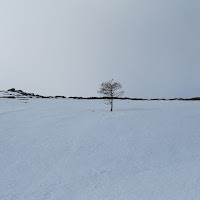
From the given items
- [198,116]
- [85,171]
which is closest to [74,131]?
[85,171]

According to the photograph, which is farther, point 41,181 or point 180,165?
point 180,165

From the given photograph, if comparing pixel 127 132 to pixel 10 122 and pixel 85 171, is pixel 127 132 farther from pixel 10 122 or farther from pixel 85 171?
pixel 10 122

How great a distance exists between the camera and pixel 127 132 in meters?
15.3

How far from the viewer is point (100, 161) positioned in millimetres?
10828

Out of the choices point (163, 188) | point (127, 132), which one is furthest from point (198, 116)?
point (163, 188)

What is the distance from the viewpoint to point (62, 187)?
8703 millimetres

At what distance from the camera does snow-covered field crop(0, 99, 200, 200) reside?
8266 mm

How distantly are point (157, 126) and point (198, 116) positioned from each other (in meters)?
5.84

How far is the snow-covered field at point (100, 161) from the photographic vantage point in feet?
27.1

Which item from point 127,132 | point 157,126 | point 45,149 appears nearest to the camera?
point 45,149

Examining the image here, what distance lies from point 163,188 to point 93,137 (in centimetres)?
667

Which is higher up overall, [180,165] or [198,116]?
[198,116]

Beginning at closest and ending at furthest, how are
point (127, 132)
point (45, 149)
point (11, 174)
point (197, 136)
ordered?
point (11, 174) < point (45, 149) < point (197, 136) < point (127, 132)

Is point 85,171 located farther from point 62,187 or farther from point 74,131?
point 74,131
